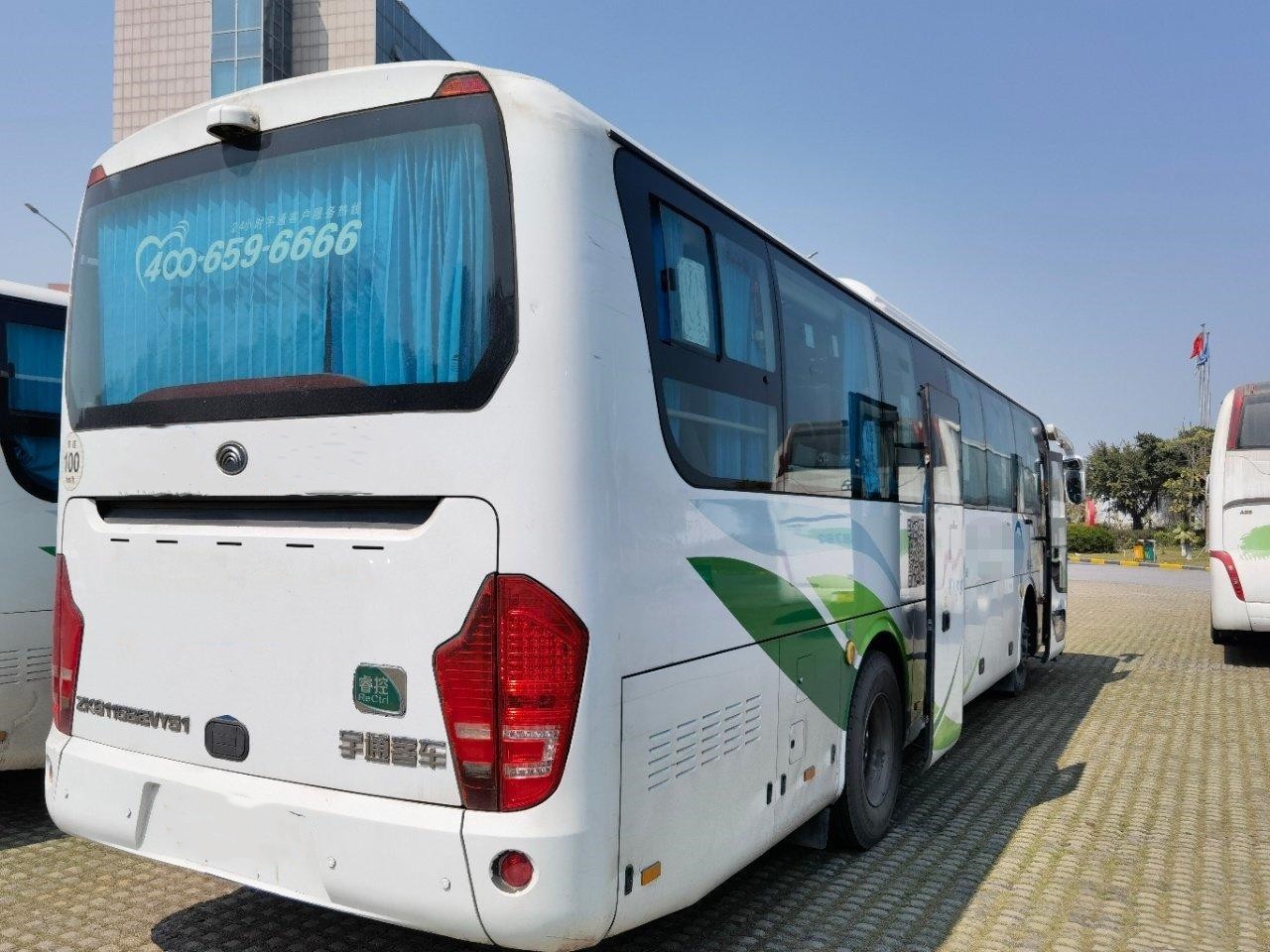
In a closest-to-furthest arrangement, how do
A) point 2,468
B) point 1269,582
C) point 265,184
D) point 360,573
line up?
point 360,573 → point 265,184 → point 2,468 → point 1269,582

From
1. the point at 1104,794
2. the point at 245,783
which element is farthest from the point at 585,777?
the point at 1104,794

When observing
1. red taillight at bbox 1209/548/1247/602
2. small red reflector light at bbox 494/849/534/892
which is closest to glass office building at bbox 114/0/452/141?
red taillight at bbox 1209/548/1247/602

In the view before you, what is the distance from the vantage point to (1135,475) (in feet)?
219

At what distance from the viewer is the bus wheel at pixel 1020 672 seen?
1048cm

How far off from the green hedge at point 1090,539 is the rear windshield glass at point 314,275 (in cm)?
4822

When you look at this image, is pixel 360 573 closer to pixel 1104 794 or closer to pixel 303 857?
pixel 303 857

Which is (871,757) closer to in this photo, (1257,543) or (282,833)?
(282,833)

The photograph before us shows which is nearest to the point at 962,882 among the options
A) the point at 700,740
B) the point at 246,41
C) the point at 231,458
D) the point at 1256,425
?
the point at 700,740

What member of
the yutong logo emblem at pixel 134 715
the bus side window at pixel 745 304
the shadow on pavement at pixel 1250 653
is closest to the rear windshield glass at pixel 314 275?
the yutong logo emblem at pixel 134 715

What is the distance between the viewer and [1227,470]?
12797 millimetres

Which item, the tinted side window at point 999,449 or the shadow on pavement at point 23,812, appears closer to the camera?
the shadow on pavement at point 23,812

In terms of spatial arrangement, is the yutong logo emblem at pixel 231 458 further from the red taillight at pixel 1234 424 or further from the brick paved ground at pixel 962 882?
the red taillight at pixel 1234 424

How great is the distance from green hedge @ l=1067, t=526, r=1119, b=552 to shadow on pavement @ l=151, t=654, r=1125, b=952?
44027mm

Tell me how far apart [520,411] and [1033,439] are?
32.0 ft
